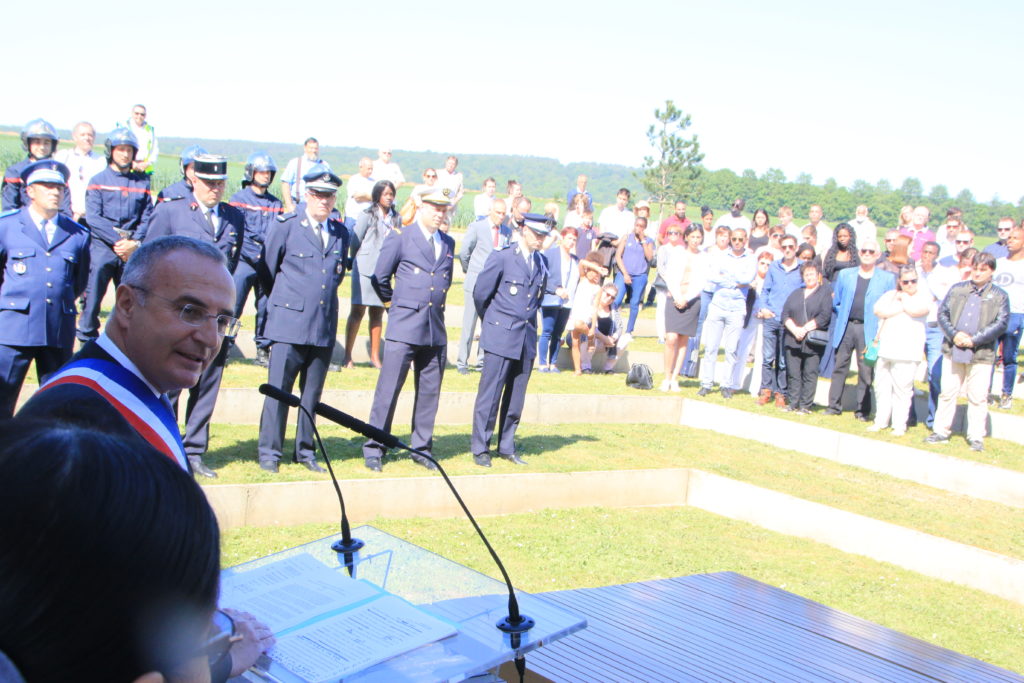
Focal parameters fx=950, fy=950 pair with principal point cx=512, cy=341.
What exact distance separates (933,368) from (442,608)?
405 inches

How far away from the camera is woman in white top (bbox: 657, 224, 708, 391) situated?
461 inches

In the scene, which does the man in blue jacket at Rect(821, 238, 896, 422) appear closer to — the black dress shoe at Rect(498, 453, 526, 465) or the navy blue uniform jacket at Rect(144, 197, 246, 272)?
the black dress shoe at Rect(498, 453, 526, 465)

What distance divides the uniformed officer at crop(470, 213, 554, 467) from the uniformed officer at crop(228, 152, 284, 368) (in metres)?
2.49

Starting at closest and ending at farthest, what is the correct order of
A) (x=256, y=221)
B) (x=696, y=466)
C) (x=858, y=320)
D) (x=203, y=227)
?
(x=203, y=227)
(x=696, y=466)
(x=256, y=221)
(x=858, y=320)

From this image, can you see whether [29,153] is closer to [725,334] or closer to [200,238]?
[200,238]

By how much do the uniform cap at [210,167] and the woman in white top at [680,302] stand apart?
6060 millimetres

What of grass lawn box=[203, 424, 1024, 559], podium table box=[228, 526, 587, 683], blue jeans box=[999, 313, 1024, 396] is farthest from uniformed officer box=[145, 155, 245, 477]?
blue jeans box=[999, 313, 1024, 396]

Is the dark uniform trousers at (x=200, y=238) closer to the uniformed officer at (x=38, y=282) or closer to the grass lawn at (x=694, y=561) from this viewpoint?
the uniformed officer at (x=38, y=282)

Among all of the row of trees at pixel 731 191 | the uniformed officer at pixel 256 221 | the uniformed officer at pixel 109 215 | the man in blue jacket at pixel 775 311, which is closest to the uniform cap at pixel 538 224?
the uniformed officer at pixel 256 221

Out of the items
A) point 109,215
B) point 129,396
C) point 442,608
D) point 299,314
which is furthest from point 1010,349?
point 129,396

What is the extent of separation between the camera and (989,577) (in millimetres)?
7008

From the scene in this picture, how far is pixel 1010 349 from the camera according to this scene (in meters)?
11.1

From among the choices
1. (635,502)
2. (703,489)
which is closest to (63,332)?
(635,502)

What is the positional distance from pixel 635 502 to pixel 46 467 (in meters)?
7.71
